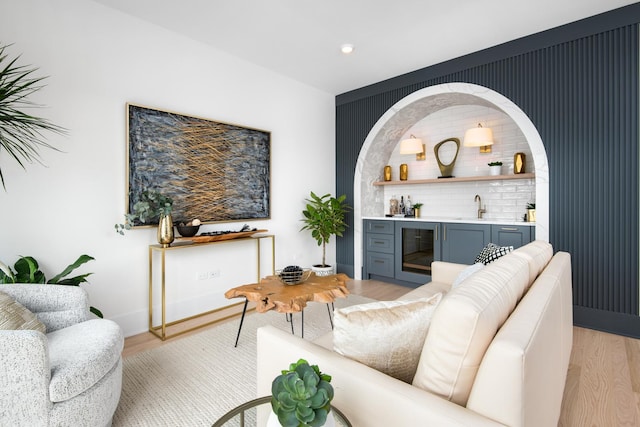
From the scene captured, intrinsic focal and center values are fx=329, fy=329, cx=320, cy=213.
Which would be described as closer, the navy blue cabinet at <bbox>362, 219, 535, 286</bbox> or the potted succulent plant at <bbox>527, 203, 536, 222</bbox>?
the potted succulent plant at <bbox>527, 203, 536, 222</bbox>

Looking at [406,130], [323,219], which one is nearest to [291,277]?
[323,219]

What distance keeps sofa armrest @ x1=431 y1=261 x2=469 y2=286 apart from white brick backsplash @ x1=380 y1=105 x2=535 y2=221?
64.3 inches

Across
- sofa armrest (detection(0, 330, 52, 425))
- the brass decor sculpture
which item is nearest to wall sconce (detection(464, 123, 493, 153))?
the brass decor sculpture

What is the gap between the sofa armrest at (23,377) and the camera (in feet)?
4.14

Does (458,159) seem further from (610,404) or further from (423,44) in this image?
(610,404)

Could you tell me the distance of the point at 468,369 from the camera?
86 centimetres

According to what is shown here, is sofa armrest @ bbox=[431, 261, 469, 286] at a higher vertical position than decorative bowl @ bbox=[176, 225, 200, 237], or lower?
lower

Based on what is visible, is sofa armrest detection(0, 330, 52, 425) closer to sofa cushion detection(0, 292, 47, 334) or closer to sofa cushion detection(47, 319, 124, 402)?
sofa cushion detection(47, 319, 124, 402)

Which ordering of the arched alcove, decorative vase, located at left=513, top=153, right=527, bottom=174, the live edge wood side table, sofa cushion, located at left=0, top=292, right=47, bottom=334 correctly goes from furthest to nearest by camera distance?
1. decorative vase, located at left=513, top=153, right=527, bottom=174
2. the arched alcove
3. the live edge wood side table
4. sofa cushion, located at left=0, top=292, right=47, bottom=334

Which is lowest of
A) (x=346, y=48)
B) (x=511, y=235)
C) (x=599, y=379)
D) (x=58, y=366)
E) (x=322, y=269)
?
(x=599, y=379)

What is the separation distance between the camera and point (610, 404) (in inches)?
72.2

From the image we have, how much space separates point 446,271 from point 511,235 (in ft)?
3.69

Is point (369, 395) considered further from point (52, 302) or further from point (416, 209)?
point (416, 209)

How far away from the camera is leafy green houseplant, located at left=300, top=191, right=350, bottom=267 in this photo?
4.30 metres
